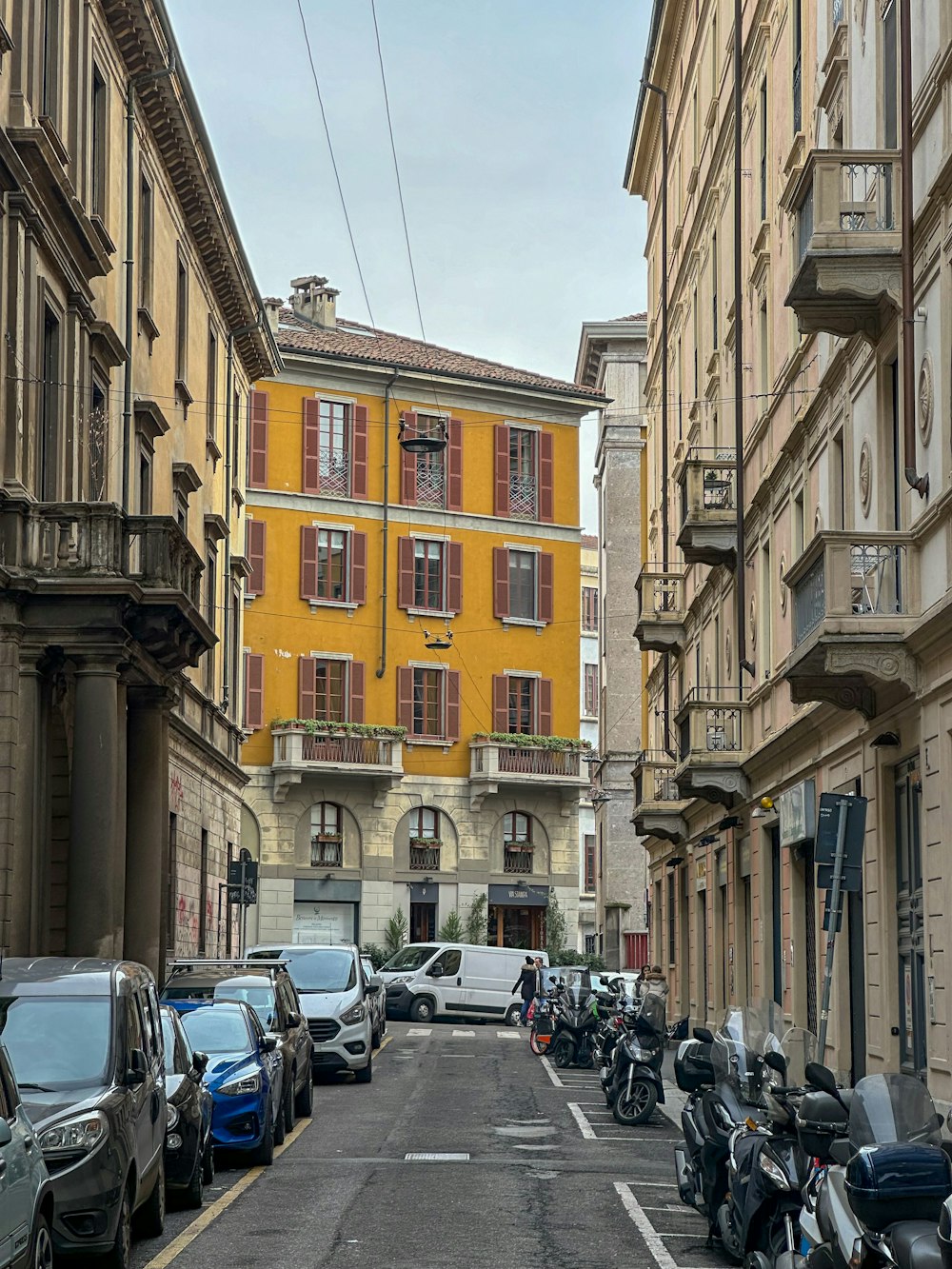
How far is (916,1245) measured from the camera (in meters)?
6.72

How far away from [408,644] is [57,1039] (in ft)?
154

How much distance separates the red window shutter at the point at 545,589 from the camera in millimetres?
60812

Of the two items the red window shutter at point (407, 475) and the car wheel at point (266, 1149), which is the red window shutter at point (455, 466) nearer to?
the red window shutter at point (407, 475)

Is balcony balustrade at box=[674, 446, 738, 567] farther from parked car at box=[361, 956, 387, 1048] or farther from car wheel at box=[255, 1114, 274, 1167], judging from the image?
car wheel at box=[255, 1114, 274, 1167]

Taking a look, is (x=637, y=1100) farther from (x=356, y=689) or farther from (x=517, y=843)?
(x=517, y=843)

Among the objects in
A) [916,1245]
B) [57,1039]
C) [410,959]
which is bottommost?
[410,959]

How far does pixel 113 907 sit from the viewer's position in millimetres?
22969

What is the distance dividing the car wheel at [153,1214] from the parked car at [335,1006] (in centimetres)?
1366

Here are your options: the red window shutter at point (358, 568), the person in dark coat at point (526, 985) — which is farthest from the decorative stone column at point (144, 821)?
the red window shutter at point (358, 568)

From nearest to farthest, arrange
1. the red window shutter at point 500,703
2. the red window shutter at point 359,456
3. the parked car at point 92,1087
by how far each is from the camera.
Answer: the parked car at point 92,1087, the red window shutter at point 359,456, the red window shutter at point 500,703

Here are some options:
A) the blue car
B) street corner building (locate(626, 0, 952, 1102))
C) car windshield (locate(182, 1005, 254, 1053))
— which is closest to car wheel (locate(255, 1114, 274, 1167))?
the blue car

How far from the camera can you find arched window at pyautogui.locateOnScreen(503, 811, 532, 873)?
59500 mm

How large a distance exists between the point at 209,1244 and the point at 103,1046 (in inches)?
62.3

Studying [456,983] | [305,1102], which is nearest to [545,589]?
[456,983]
